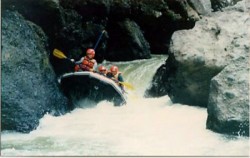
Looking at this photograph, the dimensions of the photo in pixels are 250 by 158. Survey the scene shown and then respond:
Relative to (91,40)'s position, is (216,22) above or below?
above

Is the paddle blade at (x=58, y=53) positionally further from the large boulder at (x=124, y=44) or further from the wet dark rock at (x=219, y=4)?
the wet dark rock at (x=219, y=4)

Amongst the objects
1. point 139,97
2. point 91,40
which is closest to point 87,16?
point 91,40

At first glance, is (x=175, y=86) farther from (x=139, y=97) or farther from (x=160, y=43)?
(x=160, y=43)

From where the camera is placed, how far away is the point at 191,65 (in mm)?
8102

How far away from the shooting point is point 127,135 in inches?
269

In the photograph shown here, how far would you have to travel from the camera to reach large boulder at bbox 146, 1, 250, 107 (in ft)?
26.2

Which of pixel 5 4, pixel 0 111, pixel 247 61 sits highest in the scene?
pixel 5 4

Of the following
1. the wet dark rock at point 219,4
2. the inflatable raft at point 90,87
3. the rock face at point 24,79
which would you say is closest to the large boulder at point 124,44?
the wet dark rock at point 219,4

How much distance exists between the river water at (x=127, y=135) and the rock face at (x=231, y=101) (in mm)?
137

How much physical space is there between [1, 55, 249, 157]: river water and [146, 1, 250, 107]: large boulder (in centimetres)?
29

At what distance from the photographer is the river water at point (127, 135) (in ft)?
20.0

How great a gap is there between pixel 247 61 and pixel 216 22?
170 centimetres

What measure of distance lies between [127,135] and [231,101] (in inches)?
58.9

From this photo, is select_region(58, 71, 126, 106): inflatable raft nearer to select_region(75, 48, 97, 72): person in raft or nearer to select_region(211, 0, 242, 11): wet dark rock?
select_region(75, 48, 97, 72): person in raft
